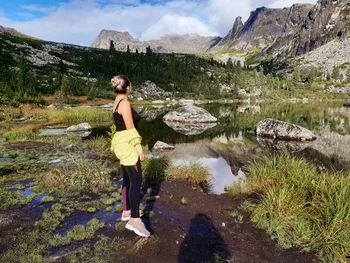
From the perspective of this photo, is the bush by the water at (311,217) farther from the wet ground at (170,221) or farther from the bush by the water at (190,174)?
the bush by the water at (190,174)

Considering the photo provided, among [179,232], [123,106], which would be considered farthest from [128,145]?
[179,232]

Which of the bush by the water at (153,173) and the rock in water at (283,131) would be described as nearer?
the bush by the water at (153,173)

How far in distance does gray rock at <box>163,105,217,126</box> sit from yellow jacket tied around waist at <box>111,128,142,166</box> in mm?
30482

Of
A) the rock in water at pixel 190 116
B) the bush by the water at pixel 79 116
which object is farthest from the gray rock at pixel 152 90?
the rock in water at pixel 190 116

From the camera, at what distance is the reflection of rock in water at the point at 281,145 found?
18.1 metres

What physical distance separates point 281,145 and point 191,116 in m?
18.0

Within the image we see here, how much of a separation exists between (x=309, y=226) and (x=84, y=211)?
21.7 ft

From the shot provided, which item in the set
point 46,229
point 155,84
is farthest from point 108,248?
point 155,84

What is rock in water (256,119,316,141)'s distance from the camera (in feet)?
70.9

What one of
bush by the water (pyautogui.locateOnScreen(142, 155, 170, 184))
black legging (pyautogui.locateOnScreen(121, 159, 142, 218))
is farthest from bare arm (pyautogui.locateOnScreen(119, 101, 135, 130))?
bush by the water (pyautogui.locateOnScreen(142, 155, 170, 184))

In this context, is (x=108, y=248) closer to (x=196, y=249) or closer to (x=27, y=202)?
(x=196, y=249)

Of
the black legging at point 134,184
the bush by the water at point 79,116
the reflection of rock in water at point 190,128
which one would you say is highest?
the black legging at point 134,184

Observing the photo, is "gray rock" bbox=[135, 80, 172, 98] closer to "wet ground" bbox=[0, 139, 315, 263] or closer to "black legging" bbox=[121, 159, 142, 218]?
"wet ground" bbox=[0, 139, 315, 263]

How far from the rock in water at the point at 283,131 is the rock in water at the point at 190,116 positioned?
463 inches
